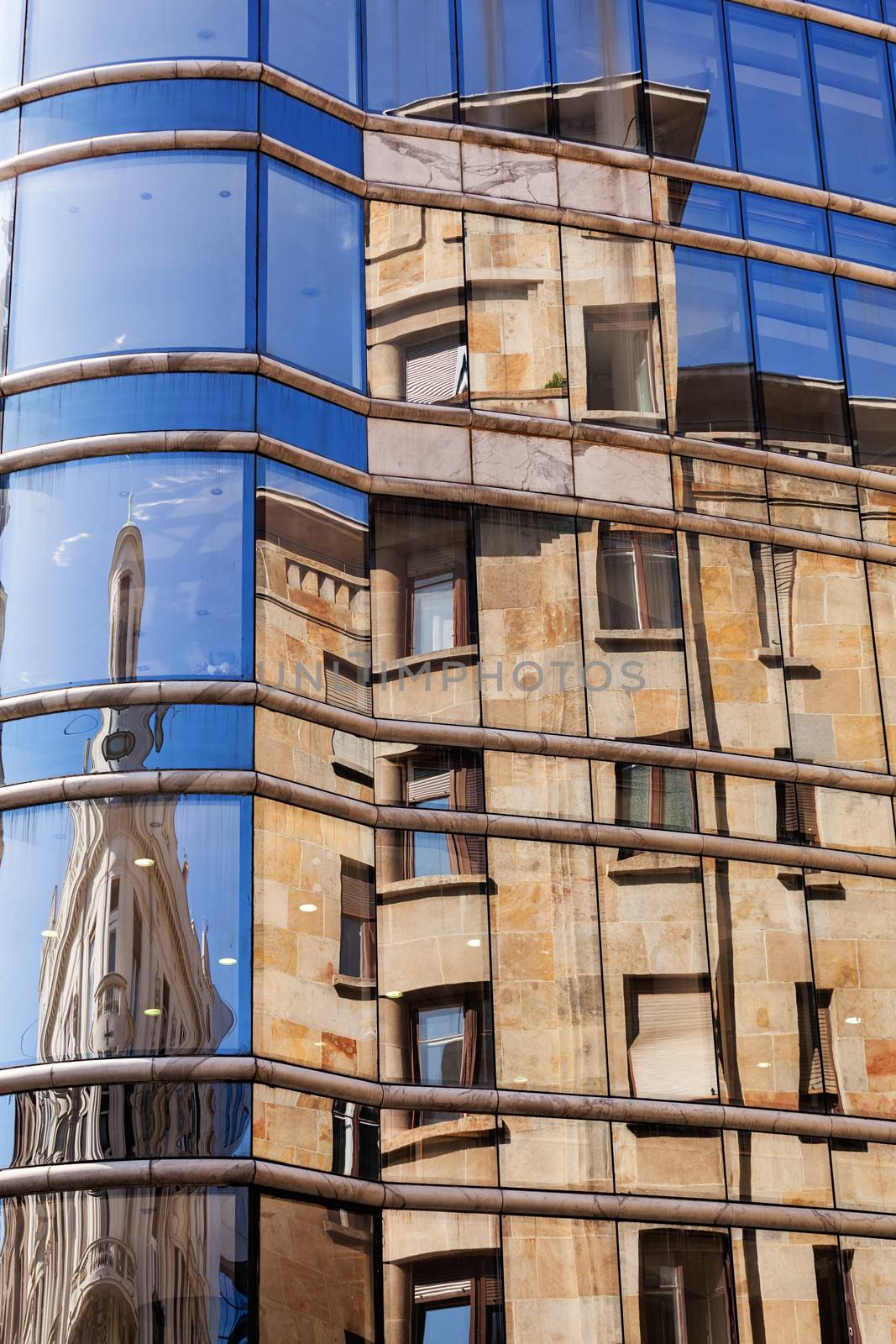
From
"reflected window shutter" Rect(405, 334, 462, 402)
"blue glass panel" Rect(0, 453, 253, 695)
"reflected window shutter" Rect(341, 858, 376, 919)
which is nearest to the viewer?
"reflected window shutter" Rect(341, 858, 376, 919)

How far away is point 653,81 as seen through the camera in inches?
1136

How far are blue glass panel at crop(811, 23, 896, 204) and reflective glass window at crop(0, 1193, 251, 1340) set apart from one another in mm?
18070

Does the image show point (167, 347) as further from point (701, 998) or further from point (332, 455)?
point (701, 998)

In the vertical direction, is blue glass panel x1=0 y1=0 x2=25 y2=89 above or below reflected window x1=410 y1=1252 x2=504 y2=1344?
above

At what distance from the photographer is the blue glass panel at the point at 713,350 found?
27156 mm

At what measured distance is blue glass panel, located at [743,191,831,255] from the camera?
28.7m

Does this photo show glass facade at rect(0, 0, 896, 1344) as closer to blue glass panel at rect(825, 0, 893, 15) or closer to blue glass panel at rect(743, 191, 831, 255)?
blue glass panel at rect(743, 191, 831, 255)

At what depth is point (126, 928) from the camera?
2162 centimetres

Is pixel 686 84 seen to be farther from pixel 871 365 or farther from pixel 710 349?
pixel 871 365

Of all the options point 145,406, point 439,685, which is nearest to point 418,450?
point 439,685

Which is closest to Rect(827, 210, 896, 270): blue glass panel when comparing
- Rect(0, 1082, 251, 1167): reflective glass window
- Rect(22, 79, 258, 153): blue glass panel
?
A: Rect(22, 79, 258, 153): blue glass panel

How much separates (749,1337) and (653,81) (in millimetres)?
17732

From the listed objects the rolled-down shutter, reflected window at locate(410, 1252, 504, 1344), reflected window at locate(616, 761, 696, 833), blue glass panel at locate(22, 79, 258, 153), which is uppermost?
blue glass panel at locate(22, 79, 258, 153)

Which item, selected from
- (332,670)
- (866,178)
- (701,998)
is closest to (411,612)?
(332,670)
